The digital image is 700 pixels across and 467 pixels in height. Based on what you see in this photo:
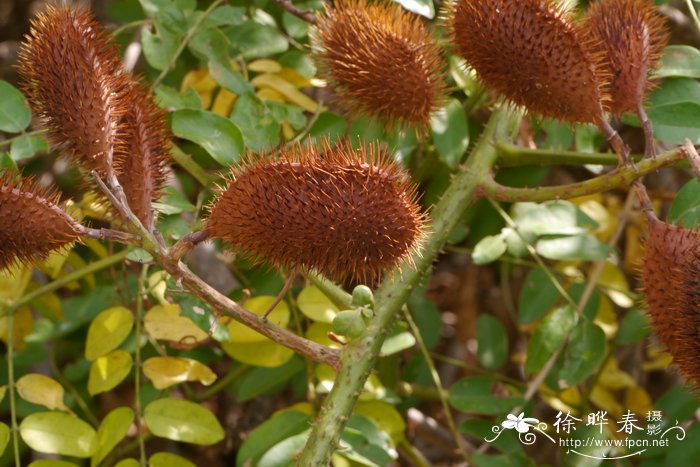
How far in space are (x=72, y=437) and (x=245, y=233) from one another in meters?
0.70

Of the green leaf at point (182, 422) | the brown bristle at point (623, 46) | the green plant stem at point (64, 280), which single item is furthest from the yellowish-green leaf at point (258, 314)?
the brown bristle at point (623, 46)

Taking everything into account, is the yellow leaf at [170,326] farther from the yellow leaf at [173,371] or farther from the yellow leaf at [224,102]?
the yellow leaf at [224,102]

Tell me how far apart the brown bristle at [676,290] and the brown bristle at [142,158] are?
0.79 metres

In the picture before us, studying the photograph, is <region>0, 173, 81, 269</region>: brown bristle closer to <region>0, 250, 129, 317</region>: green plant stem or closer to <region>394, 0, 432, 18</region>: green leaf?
<region>0, 250, 129, 317</region>: green plant stem

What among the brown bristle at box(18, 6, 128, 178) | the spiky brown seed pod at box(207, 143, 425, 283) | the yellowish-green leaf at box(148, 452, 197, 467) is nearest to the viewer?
the spiky brown seed pod at box(207, 143, 425, 283)

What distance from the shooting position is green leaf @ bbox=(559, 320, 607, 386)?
6.18 feet

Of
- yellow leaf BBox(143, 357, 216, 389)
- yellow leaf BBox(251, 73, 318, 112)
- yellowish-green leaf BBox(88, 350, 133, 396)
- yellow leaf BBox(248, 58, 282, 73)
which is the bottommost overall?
yellowish-green leaf BBox(88, 350, 133, 396)

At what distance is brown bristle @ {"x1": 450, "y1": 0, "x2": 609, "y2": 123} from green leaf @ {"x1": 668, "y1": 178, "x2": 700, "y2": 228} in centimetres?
32

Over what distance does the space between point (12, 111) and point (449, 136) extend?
90cm

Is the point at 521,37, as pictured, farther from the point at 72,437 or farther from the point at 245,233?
the point at 72,437

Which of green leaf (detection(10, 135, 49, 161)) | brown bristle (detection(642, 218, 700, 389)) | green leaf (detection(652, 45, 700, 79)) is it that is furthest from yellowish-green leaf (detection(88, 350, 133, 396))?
green leaf (detection(652, 45, 700, 79))

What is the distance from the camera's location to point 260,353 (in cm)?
185

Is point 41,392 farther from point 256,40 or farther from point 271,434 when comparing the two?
point 256,40

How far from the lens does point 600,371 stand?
220cm
